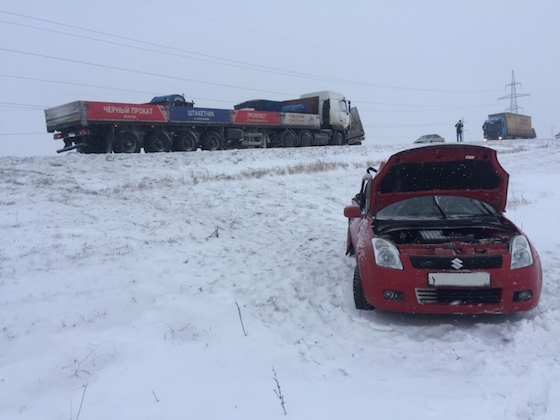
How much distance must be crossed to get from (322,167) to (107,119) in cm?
786

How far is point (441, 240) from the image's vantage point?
4.34 meters

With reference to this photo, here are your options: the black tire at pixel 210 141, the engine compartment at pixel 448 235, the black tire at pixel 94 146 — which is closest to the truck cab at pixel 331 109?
the black tire at pixel 210 141

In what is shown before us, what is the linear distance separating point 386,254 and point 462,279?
0.72 meters

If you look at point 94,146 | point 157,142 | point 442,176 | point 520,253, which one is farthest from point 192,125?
point 520,253

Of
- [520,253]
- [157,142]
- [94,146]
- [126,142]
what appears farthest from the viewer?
[157,142]

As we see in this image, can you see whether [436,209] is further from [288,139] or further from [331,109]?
[331,109]

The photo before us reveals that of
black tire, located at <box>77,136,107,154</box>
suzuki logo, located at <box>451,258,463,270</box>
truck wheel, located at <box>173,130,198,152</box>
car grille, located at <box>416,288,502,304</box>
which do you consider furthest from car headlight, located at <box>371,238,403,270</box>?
truck wheel, located at <box>173,130,198,152</box>

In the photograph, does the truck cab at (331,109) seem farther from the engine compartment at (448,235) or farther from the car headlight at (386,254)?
the car headlight at (386,254)

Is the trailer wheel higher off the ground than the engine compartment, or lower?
higher

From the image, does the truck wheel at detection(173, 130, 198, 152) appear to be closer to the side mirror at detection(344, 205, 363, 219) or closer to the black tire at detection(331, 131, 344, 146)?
the black tire at detection(331, 131, 344, 146)

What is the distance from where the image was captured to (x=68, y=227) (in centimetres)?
638

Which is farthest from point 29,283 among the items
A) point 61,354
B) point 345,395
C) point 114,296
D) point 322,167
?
point 322,167

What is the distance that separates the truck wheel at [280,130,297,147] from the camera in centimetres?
2148

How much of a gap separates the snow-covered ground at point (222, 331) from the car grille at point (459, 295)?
281 millimetres
